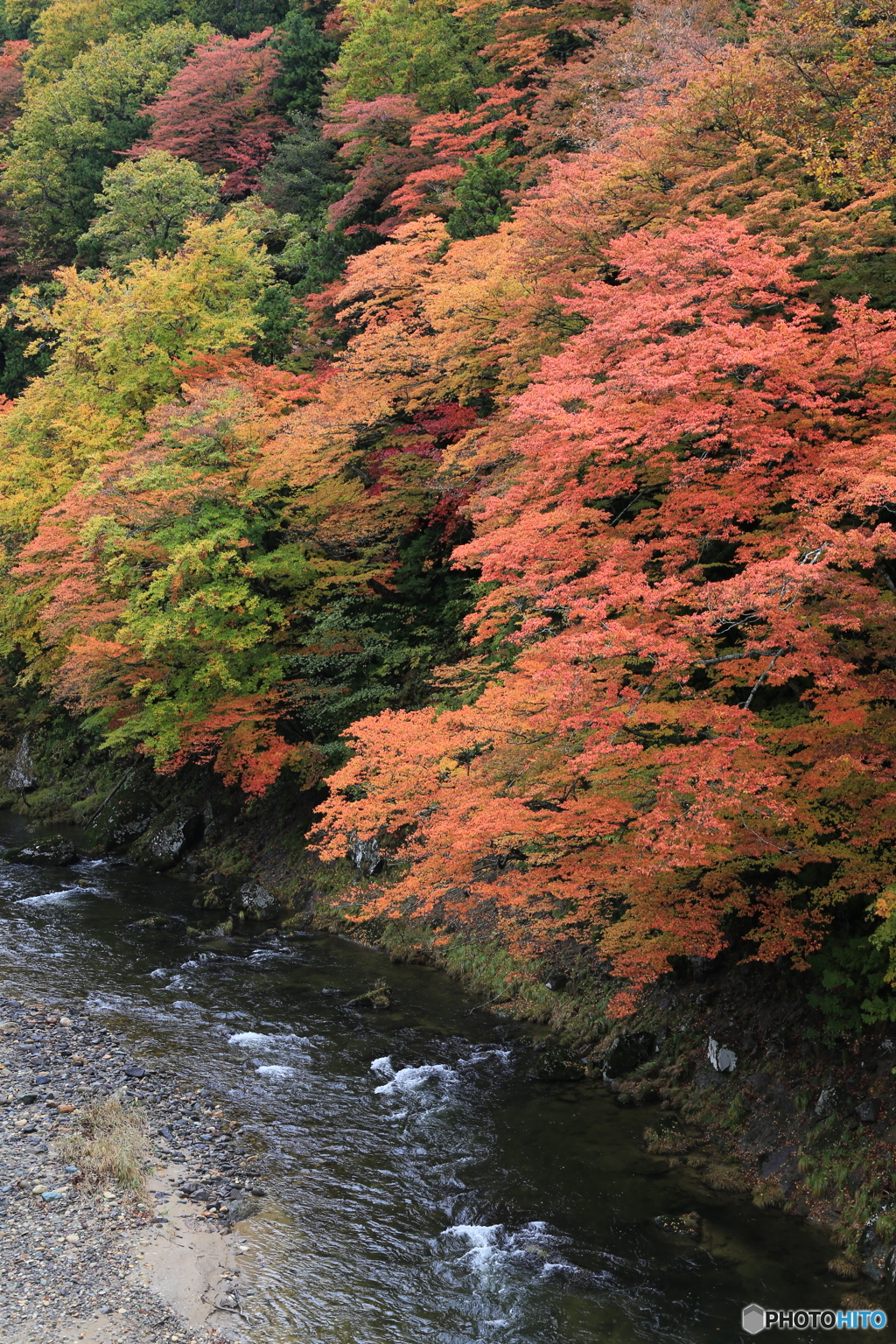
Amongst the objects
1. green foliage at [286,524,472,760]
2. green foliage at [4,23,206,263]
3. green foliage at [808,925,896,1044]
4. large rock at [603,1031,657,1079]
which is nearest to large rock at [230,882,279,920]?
green foliage at [286,524,472,760]

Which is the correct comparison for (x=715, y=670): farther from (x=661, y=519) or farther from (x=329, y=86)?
(x=329, y=86)

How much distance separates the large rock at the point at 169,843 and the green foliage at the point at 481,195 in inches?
595

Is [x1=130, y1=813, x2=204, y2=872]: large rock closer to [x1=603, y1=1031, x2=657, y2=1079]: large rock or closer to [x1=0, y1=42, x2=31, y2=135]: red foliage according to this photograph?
[x1=603, y1=1031, x2=657, y2=1079]: large rock

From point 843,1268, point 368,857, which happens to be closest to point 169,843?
point 368,857

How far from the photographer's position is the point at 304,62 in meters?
36.0

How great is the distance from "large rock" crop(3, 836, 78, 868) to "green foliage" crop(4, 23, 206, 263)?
A: 94.2 ft

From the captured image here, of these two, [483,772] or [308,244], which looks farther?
[308,244]

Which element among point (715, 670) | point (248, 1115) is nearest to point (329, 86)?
point (715, 670)

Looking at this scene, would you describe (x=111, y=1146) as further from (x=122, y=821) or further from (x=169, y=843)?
(x=122, y=821)

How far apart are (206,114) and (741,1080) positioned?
41471 millimetres

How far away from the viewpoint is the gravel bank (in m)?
6.62

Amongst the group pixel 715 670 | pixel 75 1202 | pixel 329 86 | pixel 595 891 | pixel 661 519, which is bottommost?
pixel 595 891

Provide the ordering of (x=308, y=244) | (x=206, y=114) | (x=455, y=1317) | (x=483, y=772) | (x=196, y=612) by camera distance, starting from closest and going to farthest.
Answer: (x=455, y=1317) → (x=483, y=772) → (x=196, y=612) → (x=308, y=244) → (x=206, y=114)

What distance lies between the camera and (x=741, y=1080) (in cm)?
988
